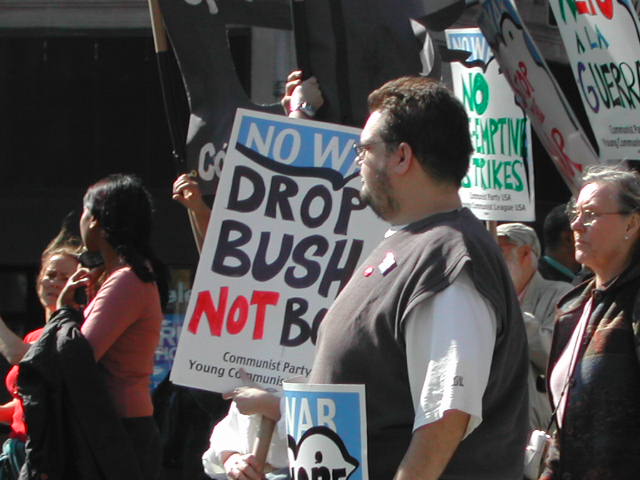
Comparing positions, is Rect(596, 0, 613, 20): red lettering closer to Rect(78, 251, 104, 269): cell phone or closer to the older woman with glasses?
the older woman with glasses

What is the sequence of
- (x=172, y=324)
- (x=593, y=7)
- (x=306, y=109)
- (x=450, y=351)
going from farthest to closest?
(x=172, y=324), (x=593, y=7), (x=306, y=109), (x=450, y=351)

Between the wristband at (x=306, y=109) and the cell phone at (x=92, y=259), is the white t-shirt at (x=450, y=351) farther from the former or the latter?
the cell phone at (x=92, y=259)

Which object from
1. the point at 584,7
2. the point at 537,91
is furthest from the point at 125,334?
the point at 584,7

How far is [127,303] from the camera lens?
442 cm

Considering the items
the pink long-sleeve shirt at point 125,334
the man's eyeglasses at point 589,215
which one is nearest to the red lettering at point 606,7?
→ the man's eyeglasses at point 589,215

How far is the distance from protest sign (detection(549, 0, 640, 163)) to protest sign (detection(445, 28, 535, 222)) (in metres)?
1.01

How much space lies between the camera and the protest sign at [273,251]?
3.83m

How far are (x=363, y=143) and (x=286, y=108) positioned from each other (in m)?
1.55

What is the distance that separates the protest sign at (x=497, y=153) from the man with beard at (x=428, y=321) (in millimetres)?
3869

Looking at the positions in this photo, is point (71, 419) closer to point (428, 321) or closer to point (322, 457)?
point (322, 457)

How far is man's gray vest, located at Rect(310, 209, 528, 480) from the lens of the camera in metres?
2.65

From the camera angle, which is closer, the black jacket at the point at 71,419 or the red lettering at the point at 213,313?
the red lettering at the point at 213,313

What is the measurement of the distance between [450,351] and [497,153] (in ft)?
14.3

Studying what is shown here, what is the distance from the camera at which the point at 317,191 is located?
392cm
